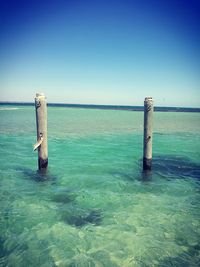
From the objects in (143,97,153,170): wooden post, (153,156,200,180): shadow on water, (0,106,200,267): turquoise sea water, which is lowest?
(0,106,200,267): turquoise sea water

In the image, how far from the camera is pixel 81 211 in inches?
265

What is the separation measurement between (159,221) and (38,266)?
3.31 meters

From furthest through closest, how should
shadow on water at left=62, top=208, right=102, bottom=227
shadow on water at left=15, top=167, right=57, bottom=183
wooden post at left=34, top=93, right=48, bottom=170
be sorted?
shadow on water at left=15, top=167, right=57, bottom=183 → wooden post at left=34, top=93, right=48, bottom=170 → shadow on water at left=62, top=208, right=102, bottom=227

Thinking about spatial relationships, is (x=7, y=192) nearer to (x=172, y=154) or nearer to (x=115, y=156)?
(x=115, y=156)

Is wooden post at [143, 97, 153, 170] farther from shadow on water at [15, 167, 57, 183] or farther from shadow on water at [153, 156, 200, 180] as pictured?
shadow on water at [15, 167, 57, 183]

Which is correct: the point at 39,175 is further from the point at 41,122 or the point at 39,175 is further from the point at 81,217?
the point at 81,217

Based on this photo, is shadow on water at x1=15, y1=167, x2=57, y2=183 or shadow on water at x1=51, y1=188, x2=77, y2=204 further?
shadow on water at x1=15, y1=167, x2=57, y2=183

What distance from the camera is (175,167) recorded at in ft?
37.9

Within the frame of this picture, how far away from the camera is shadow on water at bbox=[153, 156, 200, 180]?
10312mm

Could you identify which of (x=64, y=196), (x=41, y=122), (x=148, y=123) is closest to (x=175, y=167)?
→ (x=148, y=123)

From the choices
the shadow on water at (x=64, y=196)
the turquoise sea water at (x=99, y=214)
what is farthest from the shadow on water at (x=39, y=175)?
the shadow on water at (x=64, y=196)

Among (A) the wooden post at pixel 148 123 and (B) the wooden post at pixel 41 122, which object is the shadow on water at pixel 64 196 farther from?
(A) the wooden post at pixel 148 123

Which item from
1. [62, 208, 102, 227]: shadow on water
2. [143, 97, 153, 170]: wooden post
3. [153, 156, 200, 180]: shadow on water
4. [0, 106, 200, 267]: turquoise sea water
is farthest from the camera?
[153, 156, 200, 180]: shadow on water

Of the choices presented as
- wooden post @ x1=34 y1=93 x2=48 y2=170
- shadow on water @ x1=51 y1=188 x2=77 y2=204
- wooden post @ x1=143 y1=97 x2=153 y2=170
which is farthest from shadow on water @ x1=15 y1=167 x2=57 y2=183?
wooden post @ x1=143 y1=97 x2=153 y2=170
